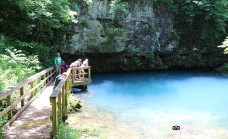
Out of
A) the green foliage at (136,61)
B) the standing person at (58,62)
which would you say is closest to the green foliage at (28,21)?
the standing person at (58,62)

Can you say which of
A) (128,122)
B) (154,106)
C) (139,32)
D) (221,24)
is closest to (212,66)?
(221,24)

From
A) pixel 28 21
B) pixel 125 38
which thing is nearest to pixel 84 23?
pixel 125 38

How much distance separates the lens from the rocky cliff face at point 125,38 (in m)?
20.1

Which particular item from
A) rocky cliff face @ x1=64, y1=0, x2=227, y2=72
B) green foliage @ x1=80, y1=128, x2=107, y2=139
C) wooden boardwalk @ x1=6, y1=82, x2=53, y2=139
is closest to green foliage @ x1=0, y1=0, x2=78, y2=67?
wooden boardwalk @ x1=6, y1=82, x2=53, y2=139

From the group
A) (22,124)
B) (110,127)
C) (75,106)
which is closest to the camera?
(22,124)

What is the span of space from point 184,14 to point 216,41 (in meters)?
5.48

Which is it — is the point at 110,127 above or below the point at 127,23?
below

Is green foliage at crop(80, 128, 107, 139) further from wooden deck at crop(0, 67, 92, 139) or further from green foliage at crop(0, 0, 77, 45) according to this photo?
green foliage at crop(0, 0, 77, 45)

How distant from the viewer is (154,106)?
10.1 meters

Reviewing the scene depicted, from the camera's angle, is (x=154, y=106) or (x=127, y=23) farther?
(x=127, y=23)

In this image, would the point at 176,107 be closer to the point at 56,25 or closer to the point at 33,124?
the point at 33,124

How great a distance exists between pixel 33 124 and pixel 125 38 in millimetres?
18126

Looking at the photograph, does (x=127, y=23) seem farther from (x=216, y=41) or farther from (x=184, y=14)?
(x=216, y=41)

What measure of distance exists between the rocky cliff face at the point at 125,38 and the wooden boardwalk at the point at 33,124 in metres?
14.5
